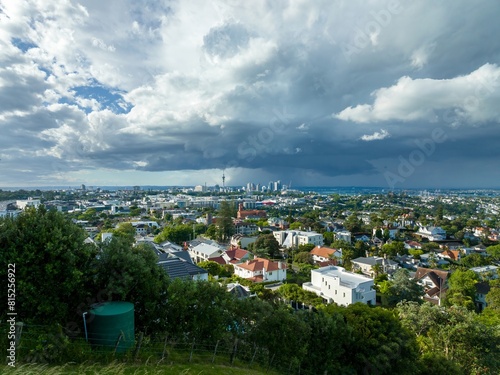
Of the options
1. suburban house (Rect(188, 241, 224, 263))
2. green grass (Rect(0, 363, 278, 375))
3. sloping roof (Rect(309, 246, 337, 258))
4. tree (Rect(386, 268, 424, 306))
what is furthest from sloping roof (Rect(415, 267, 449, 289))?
green grass (Rect(0, 363, 278, 375))

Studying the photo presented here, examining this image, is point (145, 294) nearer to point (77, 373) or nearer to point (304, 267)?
point (77, 373)

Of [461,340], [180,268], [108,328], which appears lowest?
[461,340]

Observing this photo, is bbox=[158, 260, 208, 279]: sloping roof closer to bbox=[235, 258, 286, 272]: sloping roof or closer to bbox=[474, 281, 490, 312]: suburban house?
bbox=[235, 258, 286, 272]: sloping roof

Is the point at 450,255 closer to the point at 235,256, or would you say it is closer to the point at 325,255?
the point at 325,255

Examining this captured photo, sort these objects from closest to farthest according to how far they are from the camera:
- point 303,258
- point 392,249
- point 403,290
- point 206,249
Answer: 1. point 403,290
2. point 303,258
3. point 206,249
4. point 392,249

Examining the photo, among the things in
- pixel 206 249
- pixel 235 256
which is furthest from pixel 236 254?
pixel 206 249

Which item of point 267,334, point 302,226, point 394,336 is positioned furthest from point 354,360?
point 302,226

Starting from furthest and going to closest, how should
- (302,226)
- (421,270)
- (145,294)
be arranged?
1. (302,226)
2. (421,270)
3. (145,294)
